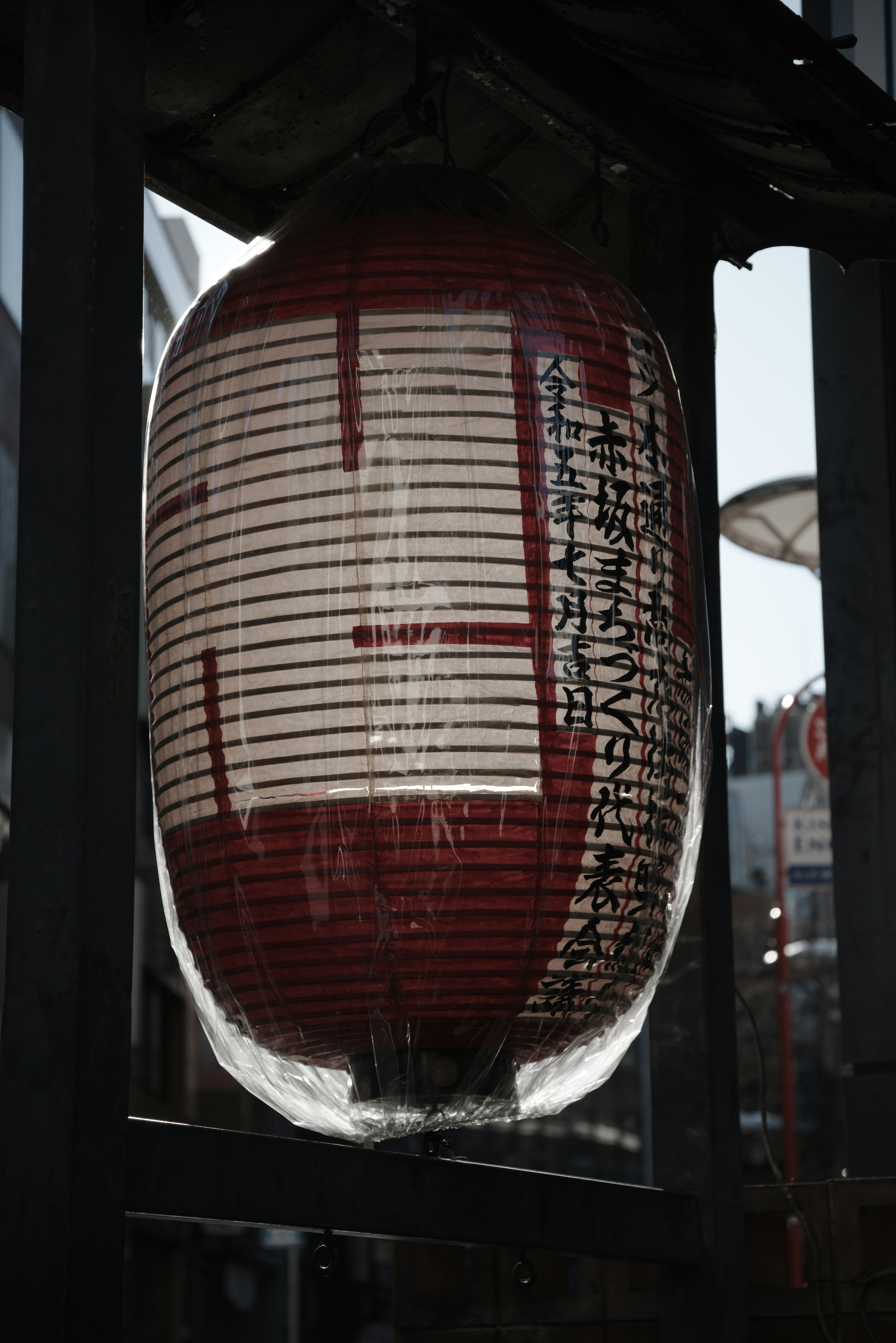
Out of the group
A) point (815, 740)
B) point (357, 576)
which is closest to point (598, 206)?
point (357, 576)

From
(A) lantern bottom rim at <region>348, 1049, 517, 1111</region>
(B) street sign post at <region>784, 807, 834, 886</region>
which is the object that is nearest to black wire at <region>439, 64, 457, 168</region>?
(A) lantern bottom rim at <region>348, 1049, 517, 1111</region>

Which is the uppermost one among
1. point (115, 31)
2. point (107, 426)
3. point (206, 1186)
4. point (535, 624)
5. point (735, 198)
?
point (735, 198)

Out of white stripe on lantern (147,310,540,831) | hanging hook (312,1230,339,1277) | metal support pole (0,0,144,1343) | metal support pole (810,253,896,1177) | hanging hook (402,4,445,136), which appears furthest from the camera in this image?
metal support pole (810,253,896,1177)

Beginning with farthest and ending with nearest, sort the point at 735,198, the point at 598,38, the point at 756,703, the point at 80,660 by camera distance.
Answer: the point at 756,703 < the point at 735,198 < the point at 598,38 < the point at 80,660

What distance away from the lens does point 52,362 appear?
160 centimetres

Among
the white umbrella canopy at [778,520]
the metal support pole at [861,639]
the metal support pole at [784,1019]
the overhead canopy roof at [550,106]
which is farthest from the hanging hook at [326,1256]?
the metal support pole at [784,1019]

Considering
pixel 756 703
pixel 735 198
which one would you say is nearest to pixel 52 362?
pixel 735 198

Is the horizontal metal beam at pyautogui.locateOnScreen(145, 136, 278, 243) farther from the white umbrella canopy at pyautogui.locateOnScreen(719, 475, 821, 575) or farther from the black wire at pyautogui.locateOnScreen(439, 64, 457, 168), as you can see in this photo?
the white umbrella canopy at pyautogui.locateOnScreen(719, 475, 821, 575)

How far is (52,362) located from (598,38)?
108cm

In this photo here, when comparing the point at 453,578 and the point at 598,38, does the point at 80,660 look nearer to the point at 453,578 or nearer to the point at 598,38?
the point at 453,578

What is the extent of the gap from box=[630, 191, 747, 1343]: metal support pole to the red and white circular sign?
38.3 feet

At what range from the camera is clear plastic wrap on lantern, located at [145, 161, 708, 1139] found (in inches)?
68.1

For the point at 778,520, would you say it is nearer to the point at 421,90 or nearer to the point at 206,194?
the point at 206,194

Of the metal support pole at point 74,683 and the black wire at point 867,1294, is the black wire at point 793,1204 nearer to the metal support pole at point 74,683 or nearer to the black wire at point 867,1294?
the black wire at point 867,1294
